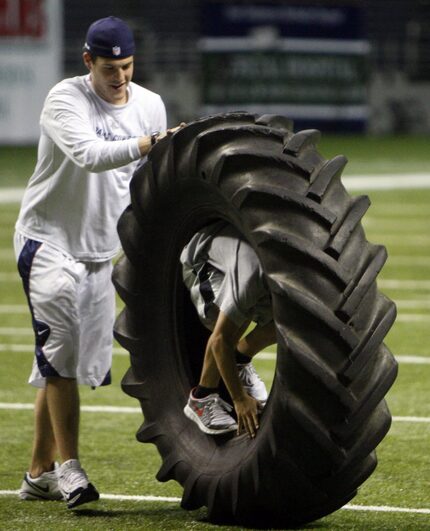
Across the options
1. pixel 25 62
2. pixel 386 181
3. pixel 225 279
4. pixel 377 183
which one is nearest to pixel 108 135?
pixel 225 279

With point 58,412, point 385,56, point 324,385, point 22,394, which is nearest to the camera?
point 324,385

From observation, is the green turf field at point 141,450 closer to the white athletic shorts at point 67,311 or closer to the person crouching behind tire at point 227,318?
the person crouching behind tire at point 227,318

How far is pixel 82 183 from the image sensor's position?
21.1 ft

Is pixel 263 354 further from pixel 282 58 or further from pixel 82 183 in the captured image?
pixel 282 58

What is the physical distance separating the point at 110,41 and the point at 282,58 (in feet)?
96.6

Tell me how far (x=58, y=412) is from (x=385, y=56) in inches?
1302

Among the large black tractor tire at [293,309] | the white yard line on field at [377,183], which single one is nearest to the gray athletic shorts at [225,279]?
the large black tractor tire at [293,309]

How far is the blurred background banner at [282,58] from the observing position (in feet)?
115

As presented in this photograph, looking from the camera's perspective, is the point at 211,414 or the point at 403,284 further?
the point at 403,284

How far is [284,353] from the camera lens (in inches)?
209

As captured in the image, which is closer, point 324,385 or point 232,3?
point 324,385

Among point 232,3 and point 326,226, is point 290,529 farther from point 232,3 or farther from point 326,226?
point 232,3

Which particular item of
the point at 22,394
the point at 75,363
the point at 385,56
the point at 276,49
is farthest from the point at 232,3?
the point at 75,363

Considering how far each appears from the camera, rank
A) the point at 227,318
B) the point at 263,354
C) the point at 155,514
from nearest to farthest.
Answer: the point at 227,318 → the point at 155,514 → the point at 263,354
